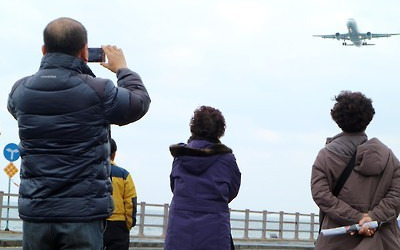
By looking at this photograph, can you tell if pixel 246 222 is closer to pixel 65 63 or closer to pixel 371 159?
pixel 371 159

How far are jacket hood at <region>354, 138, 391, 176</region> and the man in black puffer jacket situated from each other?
185 cm

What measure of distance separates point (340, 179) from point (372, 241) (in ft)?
1.47

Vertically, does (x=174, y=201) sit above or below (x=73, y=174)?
below

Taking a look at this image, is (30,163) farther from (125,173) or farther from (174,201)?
(125,173)

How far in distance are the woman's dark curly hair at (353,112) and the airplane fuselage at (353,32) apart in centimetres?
7019

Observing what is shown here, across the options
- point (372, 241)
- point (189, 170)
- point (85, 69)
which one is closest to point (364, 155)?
point (372, 241)

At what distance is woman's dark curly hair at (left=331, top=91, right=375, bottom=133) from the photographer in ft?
18.9

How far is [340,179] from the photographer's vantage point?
5.59 m

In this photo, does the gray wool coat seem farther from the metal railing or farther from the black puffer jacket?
the metal railing

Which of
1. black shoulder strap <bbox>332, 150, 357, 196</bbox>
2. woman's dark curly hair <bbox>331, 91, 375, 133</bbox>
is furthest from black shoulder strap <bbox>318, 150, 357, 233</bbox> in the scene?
woman's dark curly hair <bbox>331, 91, 375, 133</bbox>

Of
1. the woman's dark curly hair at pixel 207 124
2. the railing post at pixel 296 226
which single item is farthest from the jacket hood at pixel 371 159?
the railing post at pixel 296 226

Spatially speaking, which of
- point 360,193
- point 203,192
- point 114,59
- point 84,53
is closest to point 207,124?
point 203,192

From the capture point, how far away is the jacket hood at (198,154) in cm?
646

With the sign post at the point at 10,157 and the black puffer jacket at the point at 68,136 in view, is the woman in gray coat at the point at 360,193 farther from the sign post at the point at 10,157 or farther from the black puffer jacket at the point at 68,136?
the sign post at the point at 10,157
